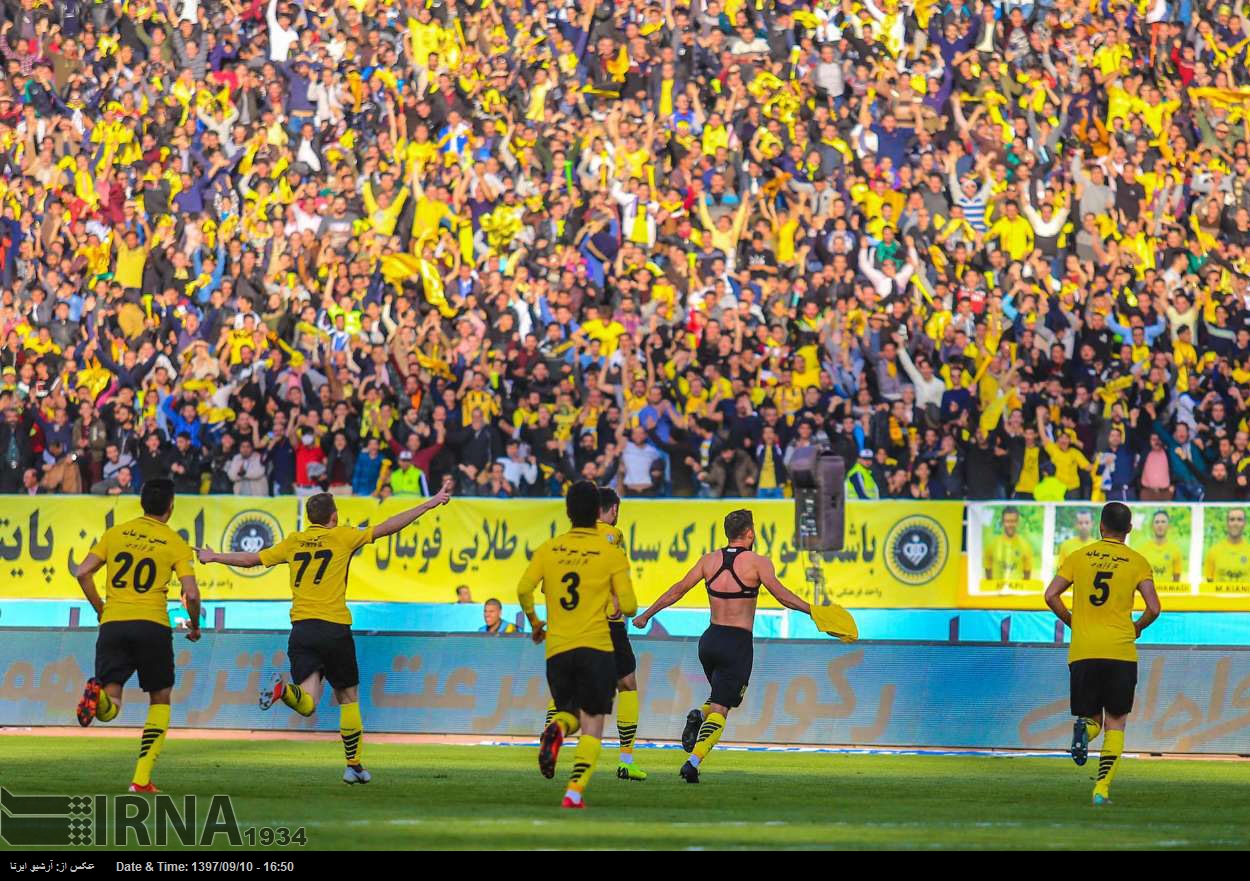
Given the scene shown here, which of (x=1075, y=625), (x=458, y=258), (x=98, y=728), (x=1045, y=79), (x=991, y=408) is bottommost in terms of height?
(x=98, y=728)

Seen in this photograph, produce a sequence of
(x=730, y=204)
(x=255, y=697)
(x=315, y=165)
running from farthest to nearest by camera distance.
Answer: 1. (x=315, y=165)
2. (x=730, y=204)
3. (x=255, y=697)

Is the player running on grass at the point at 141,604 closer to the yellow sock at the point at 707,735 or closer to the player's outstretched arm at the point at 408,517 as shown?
the player's outstretched arm at the point at 408,517

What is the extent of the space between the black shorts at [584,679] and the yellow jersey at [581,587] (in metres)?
0.06

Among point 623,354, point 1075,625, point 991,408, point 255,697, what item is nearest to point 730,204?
point 623,354

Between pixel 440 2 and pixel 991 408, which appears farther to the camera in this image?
pixel 440 2

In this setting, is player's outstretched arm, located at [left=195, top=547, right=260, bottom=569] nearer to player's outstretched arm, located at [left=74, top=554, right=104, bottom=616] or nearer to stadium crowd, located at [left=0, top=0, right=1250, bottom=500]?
player's outstretched arm, located at [left=74, top=554, right=104, bottom=616]

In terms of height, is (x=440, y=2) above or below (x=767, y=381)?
above

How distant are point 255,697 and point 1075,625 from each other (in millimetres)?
9995

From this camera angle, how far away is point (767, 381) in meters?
26.3

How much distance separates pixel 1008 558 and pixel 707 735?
8407mm

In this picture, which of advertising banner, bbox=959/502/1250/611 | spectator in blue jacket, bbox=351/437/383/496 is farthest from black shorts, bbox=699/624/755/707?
spectator in blue jacket, bbox=351/437/383/496

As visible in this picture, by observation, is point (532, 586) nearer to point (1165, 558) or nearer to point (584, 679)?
point (584, 679)

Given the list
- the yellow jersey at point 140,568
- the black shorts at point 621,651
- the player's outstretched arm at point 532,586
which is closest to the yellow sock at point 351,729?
the yellow jersey at point 140,568

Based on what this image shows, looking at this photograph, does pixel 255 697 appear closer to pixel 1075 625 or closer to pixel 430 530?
pixel 430 530
